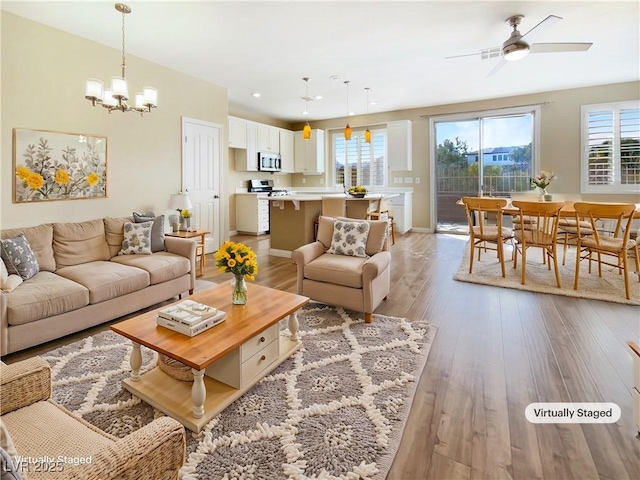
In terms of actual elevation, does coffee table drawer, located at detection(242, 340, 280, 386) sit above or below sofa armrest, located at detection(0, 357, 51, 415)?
below

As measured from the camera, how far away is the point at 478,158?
23.7 feet

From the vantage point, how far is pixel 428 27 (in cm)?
361

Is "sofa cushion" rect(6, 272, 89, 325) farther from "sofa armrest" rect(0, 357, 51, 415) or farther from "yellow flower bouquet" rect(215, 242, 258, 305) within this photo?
"sofa armrest" rect(0, 357, 51, 415)

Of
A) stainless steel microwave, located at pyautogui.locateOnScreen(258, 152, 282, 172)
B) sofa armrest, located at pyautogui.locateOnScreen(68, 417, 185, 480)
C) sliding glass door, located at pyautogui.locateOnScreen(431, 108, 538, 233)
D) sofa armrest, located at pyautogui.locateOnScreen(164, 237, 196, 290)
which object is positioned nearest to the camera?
sofa armrest, located at pyautogui.locateOnScreen(68, 417, 185, 480)

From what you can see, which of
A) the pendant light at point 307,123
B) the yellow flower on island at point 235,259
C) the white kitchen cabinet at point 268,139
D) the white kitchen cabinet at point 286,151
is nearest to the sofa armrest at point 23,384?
the yellow flower on island at point 235,259

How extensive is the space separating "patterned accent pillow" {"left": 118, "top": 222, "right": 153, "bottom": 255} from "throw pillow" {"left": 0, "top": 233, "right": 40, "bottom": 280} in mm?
856

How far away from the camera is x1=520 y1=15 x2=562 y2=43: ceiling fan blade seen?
2.91 meters

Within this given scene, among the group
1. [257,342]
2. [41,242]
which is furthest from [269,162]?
[257,342]

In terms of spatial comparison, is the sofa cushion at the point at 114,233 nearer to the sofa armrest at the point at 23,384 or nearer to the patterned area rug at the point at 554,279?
the sofa armrest at the point at 23,384

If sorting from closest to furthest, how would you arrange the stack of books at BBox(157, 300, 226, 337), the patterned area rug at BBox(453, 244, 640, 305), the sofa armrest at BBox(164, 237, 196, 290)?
1. the stack of books at BBox(157, 300, 226, 337)
2. the patterned area rug at BBox(453, 244, 640, 305)
3. the sofa armrest at BBox(164, 237, 196, 290)

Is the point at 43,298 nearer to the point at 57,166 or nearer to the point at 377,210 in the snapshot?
the point at 57,166

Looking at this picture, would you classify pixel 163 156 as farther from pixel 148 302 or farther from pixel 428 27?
pixel 428 27

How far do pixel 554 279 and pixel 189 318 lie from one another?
4.16 m

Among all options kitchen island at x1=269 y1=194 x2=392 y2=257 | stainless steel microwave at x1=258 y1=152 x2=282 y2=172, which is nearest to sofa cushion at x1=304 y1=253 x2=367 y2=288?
kitchen island at x1=269 y1=194 x2=392 y2=257
